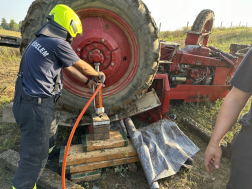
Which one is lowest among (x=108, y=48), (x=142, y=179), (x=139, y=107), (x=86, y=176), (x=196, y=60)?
(x=142, y=179)

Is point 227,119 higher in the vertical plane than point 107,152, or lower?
higher

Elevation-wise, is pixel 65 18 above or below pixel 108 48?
above

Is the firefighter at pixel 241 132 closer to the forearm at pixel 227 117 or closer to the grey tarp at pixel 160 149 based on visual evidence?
the forearm at pixel 227 117

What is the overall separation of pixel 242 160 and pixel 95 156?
5.34 feet

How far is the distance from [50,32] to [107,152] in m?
1.60

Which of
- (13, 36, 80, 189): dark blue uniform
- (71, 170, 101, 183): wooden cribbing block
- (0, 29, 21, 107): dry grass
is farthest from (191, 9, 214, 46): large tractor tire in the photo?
(0, 29, 21, 107): dry grass

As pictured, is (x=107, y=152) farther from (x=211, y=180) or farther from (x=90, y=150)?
(x=211, y=180)

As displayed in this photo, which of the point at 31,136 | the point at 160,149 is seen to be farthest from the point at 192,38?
the point at 31,136

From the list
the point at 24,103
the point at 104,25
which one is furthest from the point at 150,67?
the point at 24,103

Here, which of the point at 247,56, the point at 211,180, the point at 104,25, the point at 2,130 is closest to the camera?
the point at 247,56

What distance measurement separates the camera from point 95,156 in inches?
86.0

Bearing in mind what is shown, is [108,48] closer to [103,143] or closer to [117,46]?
[117,46]

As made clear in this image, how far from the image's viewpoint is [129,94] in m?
2.58

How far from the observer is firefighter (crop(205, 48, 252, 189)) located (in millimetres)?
1076
